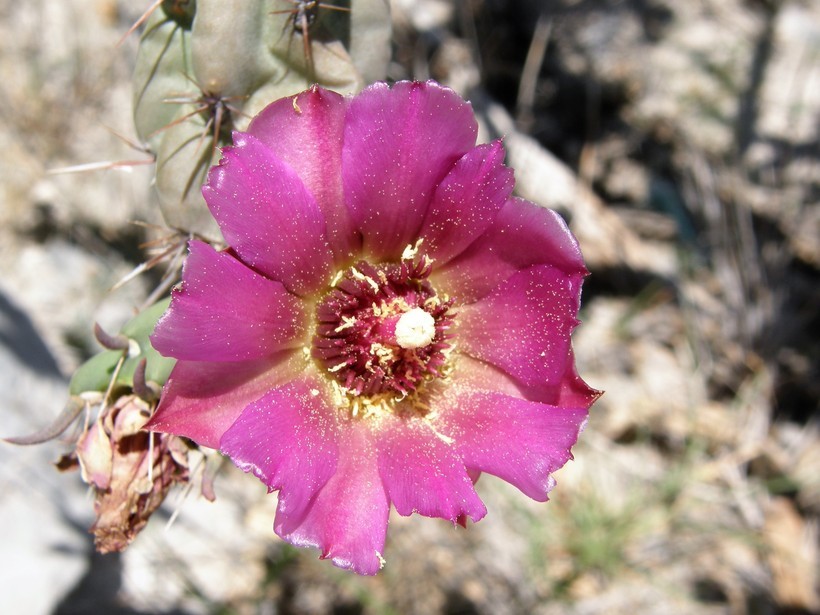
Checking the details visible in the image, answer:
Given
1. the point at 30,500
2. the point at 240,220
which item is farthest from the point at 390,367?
the point at 30,500

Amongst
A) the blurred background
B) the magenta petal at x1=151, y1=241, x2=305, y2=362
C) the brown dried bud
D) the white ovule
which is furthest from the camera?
the blurred background

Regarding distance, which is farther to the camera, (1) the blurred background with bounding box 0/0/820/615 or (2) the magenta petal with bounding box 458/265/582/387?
(1) the blurred background with bounding box 0/0/820/615

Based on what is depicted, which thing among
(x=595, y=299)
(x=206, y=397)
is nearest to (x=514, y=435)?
(x=206, y=397)

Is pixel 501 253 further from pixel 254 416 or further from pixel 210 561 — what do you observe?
pixel 210 561

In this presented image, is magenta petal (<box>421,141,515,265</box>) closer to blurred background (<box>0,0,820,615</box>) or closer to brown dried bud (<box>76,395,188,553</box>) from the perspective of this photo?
brown dried bud (<box>76,395,188,553</box>)

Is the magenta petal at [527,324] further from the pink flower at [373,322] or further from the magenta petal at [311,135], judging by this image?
the magenta petal at [311,135]

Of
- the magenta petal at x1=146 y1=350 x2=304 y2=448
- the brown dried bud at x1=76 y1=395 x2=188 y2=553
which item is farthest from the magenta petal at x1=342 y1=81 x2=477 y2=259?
the brown dried bud at x1=76 y1=395 x2=188 y2=553
